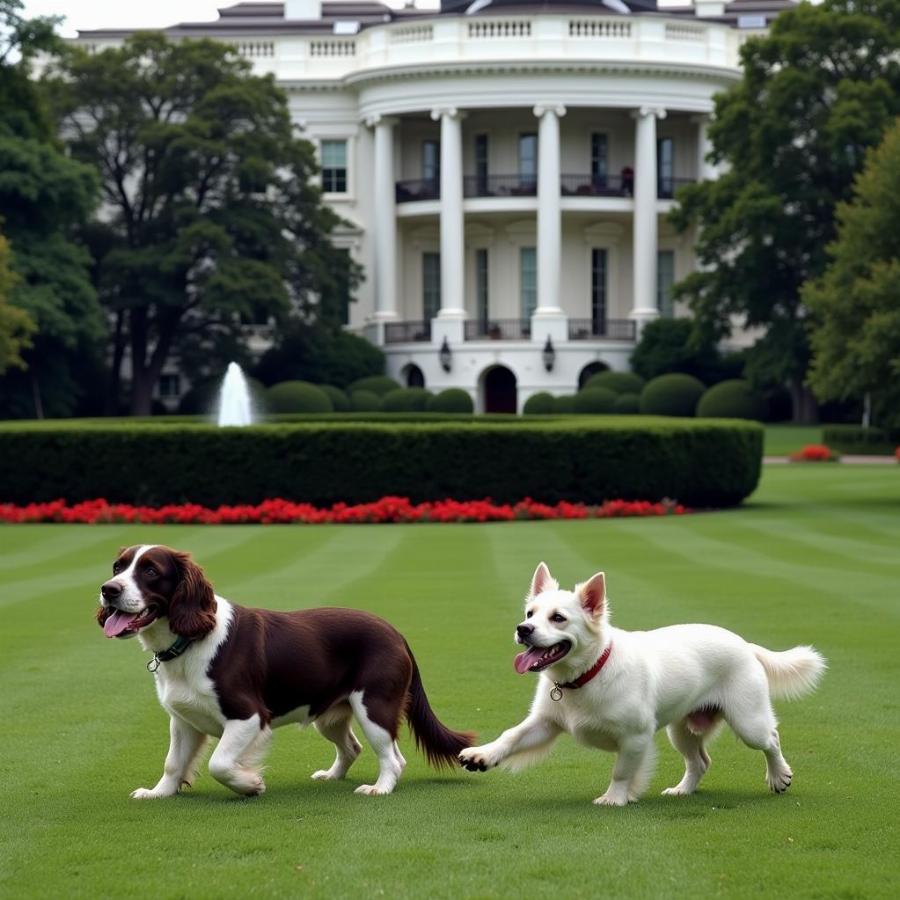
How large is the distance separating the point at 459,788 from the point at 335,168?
6633 cm

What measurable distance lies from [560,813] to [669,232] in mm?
65048

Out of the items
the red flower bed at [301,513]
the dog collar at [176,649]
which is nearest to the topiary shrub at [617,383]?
the red flower bed at [301,513]

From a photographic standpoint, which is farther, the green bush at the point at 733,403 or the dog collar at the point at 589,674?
the green bush at the point at 733,403

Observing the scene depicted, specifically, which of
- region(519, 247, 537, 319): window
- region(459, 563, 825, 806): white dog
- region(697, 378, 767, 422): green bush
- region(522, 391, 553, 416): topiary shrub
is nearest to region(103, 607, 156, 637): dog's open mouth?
region(459, 563, 825, 806): white dog

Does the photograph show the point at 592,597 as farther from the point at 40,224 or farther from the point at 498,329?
the point at 498,329

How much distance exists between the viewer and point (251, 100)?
2393 inches

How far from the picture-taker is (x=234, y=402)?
52625 millimetres

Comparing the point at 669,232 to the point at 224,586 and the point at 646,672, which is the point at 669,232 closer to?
the point at 224,586

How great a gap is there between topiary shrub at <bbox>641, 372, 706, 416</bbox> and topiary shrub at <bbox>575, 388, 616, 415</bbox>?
1.09m

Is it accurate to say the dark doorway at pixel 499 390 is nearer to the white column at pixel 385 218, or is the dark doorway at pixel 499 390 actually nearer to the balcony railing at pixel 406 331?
the balcony railing at pixel 406 331

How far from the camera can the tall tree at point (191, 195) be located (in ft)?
197

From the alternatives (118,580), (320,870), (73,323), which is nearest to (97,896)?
(320,870)

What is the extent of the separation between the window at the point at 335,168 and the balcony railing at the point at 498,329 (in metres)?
8.60

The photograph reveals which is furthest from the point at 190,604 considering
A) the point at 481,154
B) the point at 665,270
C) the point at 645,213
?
the point at 665,270
